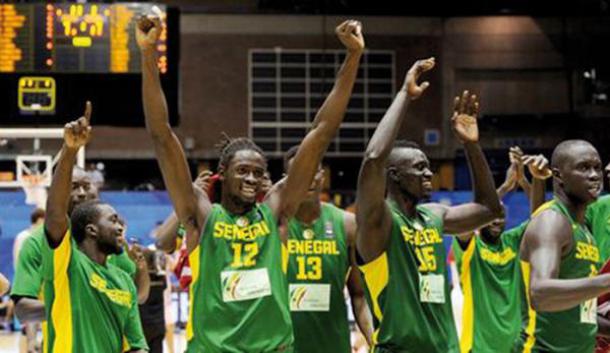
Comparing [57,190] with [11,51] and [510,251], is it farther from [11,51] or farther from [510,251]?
[11,51]

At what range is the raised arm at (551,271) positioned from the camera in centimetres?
472

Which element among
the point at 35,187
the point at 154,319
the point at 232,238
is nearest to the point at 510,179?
the point at 232,238

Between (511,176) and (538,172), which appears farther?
(511,176)

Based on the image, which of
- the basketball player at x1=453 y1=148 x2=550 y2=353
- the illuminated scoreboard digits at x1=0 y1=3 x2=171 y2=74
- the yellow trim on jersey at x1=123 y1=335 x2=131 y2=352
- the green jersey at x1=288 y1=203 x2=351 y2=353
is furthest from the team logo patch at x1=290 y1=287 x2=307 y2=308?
the illuminated scoreboard digits at x1=0 y1=3 x2=171 y2=74

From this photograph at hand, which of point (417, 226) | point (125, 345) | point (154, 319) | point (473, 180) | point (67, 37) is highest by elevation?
point (67, 37)

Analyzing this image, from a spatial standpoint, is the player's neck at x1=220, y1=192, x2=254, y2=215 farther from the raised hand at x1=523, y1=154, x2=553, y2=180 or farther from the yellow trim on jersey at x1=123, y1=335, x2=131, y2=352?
the raised hand at x1=523, y1=154, x2=553, y2=180

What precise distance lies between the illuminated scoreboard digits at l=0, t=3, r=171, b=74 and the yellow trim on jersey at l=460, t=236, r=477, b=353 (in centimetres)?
623

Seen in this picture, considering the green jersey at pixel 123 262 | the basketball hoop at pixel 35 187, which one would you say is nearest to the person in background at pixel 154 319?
the green jersey at pixel 123 262

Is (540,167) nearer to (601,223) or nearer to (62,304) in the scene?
(601,223)

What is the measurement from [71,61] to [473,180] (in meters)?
8.63

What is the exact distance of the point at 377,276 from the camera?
5.06m

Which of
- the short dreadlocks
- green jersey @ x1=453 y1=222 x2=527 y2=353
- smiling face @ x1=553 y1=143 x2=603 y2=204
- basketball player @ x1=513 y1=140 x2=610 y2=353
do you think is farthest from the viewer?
green jersey @ x1=453 y1=222 x2=527 y2=353

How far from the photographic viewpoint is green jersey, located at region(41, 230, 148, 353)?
5562 millimetres

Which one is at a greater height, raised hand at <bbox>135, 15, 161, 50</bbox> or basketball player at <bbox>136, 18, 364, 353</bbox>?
raised hand at <bbox>135, 15, 161, 50</bbox>
